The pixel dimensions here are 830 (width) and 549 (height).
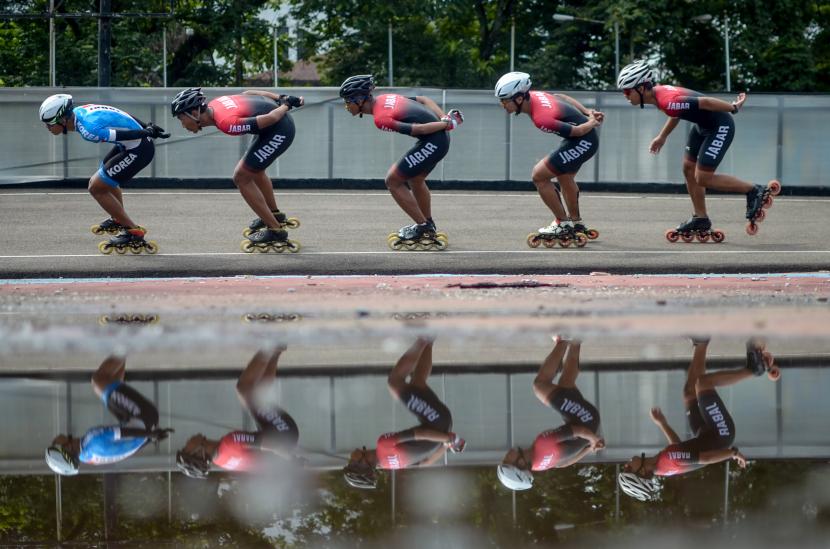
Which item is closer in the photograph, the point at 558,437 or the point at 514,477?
the point at 514,477

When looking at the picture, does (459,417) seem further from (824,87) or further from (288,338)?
(824,87)

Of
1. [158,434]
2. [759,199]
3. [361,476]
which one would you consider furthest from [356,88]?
[361,476]

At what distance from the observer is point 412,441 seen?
4.79 m

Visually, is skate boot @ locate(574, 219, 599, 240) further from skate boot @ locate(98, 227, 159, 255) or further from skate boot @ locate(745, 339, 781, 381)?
skate boot @ locate(745, 339, 781, 381)

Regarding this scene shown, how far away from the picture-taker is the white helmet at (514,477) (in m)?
4.08

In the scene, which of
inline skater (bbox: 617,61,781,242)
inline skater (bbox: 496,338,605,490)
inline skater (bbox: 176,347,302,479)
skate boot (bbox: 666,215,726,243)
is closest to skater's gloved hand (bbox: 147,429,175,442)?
inline skater (bbox: 176,347,302,479)

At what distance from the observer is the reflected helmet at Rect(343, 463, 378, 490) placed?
13.5ft

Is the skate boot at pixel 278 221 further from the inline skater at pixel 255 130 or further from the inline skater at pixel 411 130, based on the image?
the inline skater at pixel 411 130

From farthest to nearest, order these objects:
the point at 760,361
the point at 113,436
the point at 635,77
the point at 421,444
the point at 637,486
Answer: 1. the point at 635,77
2. the point at 760,361
3. the point at 113,436
4. the point at 421,444
5. the point at 637,486

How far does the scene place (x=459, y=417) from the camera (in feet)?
17.2

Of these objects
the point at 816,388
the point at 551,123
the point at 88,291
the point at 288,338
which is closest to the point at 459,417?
the point at 816,388

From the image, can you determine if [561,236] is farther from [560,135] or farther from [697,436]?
[697,436]

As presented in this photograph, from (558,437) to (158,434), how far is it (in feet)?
4.99

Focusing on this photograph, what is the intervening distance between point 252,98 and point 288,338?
239 inches
